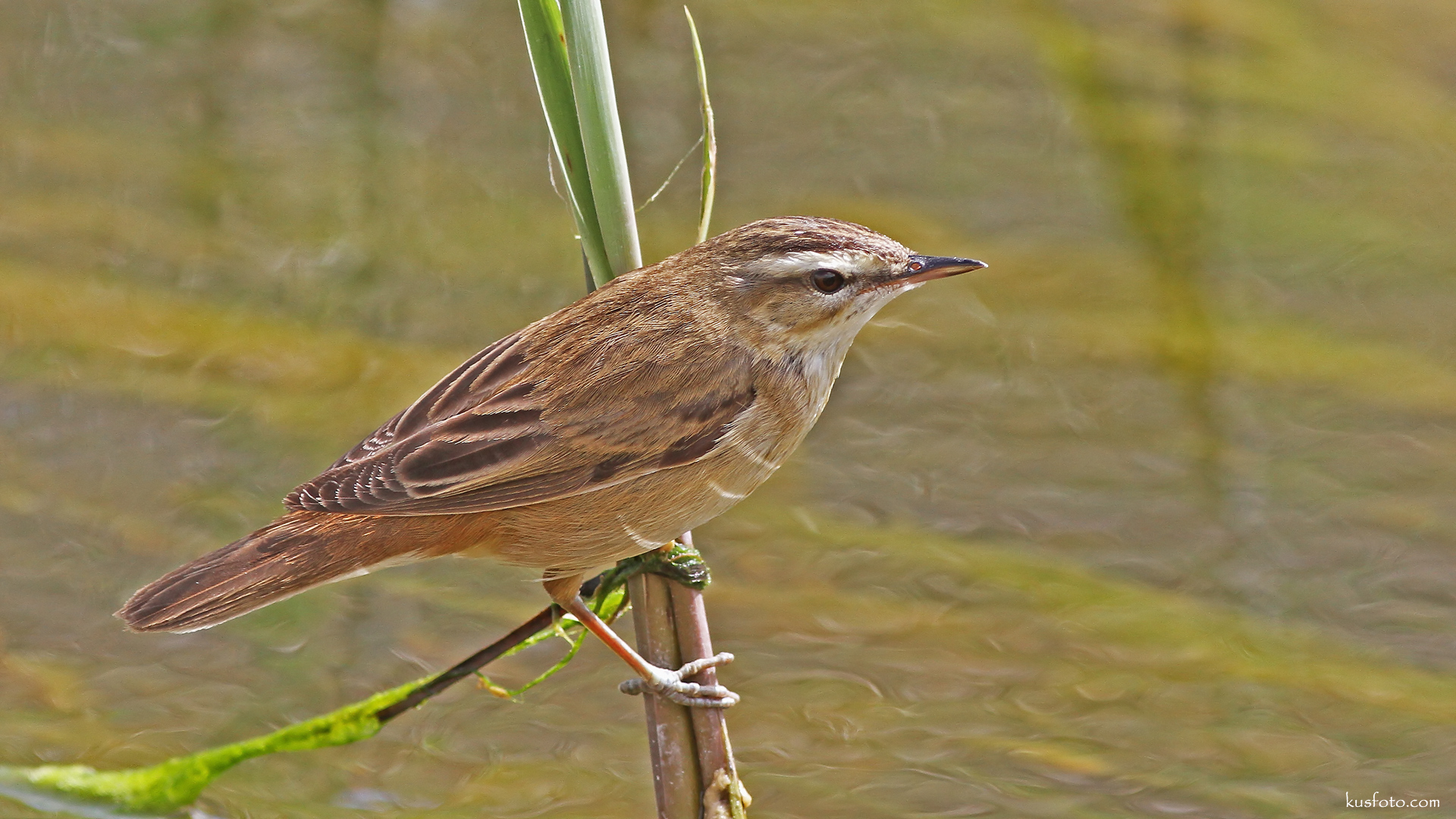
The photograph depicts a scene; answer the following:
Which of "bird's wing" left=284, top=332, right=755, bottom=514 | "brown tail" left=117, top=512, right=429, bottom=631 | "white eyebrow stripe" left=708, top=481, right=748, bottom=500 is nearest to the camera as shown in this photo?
"brown tail" left=117, top=512, right=429, bottom=631

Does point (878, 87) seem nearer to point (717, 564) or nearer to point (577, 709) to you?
point (717, 564)

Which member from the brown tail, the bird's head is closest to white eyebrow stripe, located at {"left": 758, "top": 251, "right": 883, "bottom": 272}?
the bird's head

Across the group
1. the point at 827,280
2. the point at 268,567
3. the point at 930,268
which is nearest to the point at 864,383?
the point at 827,280

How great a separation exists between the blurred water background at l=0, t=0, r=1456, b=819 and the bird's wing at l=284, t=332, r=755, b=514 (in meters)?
1.07

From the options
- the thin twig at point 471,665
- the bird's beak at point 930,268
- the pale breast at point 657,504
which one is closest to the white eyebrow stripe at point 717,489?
the pale breast at point 657,504

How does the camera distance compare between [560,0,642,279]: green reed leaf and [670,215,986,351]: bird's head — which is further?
[670,215,986,351]: bird's head

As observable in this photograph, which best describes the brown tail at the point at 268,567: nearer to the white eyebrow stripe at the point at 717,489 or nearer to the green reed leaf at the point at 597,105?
the white eyebrow stripe at the point at 717,489

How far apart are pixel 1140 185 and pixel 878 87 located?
1.22 meters

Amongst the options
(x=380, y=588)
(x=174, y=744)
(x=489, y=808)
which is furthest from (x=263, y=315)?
(x=489, y=808)

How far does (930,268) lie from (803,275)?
324 millimetres

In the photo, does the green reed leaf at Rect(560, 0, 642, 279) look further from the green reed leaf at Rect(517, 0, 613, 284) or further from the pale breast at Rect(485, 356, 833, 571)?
the pale breast at Rect(485, 356, 833, 571)

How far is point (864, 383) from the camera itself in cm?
554

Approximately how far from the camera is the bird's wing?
3520mm

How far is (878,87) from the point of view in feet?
20.7
